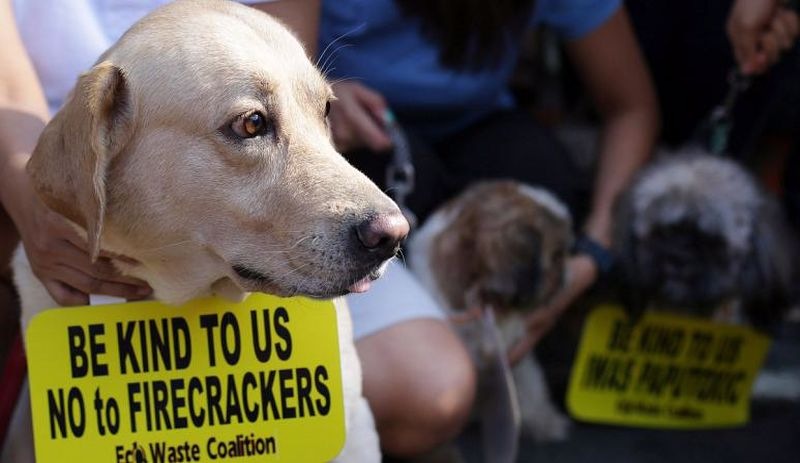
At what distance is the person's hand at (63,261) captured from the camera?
5.37 ft

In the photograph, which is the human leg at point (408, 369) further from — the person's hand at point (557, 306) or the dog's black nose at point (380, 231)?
the dog's black nose at point (380, 231)

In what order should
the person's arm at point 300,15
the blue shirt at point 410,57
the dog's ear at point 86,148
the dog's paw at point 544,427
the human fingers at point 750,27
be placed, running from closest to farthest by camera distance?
the dog's ear at point 86,148 → the person's arm at point 300,15 → the human fingers at point 750,27 → the blue shirt at point 410,57 → the dog's paw at point 544,427

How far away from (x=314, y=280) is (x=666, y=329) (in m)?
1.61

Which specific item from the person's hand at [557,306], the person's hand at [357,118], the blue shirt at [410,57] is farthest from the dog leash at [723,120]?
the person's hand at [357,118]

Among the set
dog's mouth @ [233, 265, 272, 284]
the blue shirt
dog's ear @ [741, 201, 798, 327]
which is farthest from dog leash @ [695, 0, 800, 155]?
dog's mouth @ [233, 265, 272, 284]

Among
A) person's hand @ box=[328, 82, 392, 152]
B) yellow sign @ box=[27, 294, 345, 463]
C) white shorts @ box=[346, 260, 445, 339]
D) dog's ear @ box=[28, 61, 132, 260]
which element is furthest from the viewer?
person's hand @ box=[328, 82, 392, 152]

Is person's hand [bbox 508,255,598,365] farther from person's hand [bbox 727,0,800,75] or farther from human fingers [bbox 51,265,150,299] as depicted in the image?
human fingers [bbox 51,265,150,299]

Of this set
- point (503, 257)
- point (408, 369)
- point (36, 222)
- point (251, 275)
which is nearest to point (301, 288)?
point (251, 275)

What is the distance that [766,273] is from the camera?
114 inches

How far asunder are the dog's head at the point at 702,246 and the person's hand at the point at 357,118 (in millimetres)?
817

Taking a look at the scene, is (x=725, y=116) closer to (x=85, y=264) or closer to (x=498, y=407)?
(x=498, y=407)

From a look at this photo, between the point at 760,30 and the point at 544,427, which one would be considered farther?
the point at 544,427

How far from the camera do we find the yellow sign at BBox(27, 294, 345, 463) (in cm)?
163

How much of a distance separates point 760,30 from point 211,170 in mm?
1699
